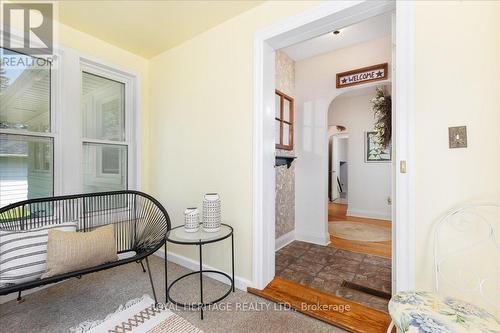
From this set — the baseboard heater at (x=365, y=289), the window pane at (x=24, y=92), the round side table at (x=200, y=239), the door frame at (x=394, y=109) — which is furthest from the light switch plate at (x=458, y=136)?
the window pane at (x=24, y=92)

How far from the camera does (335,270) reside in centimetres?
232

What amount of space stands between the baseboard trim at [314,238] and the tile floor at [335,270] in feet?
0.37

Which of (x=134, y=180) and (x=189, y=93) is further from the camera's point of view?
(x=134, y=180)

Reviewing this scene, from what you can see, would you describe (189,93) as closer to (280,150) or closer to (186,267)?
(280,150)

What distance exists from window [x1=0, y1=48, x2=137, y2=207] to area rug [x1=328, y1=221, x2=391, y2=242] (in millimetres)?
3099

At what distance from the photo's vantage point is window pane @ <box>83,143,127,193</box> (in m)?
2.42

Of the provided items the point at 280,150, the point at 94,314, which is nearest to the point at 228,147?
the point at 280,150

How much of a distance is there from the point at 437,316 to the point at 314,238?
7.33ft

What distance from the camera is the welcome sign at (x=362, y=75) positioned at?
2773 mm

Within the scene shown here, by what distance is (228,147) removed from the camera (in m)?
2.11

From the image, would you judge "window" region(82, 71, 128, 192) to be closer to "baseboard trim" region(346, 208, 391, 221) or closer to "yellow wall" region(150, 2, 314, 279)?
"yellow wall" region(150, 2, 314, 279)

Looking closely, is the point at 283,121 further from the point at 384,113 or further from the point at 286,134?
the point at 384,113

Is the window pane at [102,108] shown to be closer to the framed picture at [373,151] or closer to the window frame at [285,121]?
the window frame at [285,121]

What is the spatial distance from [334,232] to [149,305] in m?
2.85
